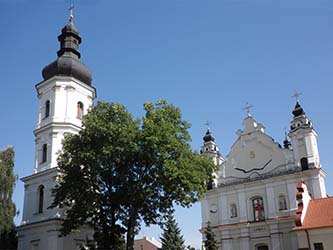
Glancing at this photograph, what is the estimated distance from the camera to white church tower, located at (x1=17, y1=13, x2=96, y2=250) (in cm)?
2780

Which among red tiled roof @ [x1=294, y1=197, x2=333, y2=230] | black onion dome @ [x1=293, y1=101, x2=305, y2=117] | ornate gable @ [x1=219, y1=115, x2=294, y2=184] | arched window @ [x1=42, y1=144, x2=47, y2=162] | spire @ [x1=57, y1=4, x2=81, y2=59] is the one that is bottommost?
red tiled roof @ [x1=294, y1=197, x2=333, y2=230]

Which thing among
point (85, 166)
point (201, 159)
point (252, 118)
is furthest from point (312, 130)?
point (85, 166)

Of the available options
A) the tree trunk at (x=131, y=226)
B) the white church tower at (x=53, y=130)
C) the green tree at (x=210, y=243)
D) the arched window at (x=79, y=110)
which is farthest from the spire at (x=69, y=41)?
the green tree at (x=210, y=243)

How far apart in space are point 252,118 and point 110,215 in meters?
22.9

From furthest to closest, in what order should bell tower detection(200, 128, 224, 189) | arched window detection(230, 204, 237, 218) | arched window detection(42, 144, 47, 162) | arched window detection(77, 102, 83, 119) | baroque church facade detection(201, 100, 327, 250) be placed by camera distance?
bell tower detection(200, 128, 224, 189) → arched window detection(230, 204, 237, 218) → baroque church facade detection(201, 100, 327, 250) → arched window detection(77, 102, 83, 119) → arched window detection(42, 144, 47, 162)

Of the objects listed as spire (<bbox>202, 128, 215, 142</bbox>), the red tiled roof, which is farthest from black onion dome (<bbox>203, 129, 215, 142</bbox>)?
the red tiled roof

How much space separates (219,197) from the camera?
42.0 meters

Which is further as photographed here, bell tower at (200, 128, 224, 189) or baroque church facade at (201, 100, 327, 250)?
bell tower at (200, 128, 224, 189)

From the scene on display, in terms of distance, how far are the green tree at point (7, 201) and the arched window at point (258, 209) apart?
21531 mm

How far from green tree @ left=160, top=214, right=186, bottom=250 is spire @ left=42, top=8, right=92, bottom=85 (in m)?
14.4

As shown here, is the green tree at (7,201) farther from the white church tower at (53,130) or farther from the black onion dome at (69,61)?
the black onion dome at (69,61)

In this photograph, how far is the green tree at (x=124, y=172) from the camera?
23.9 m

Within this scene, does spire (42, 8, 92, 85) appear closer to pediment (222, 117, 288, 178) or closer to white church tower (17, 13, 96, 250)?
white church tower (17, 13, 96, 250)

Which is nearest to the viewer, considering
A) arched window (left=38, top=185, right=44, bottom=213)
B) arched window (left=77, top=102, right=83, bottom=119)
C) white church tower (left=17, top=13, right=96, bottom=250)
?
white church tower (left=17, top=13, right=96, bottom=250)
